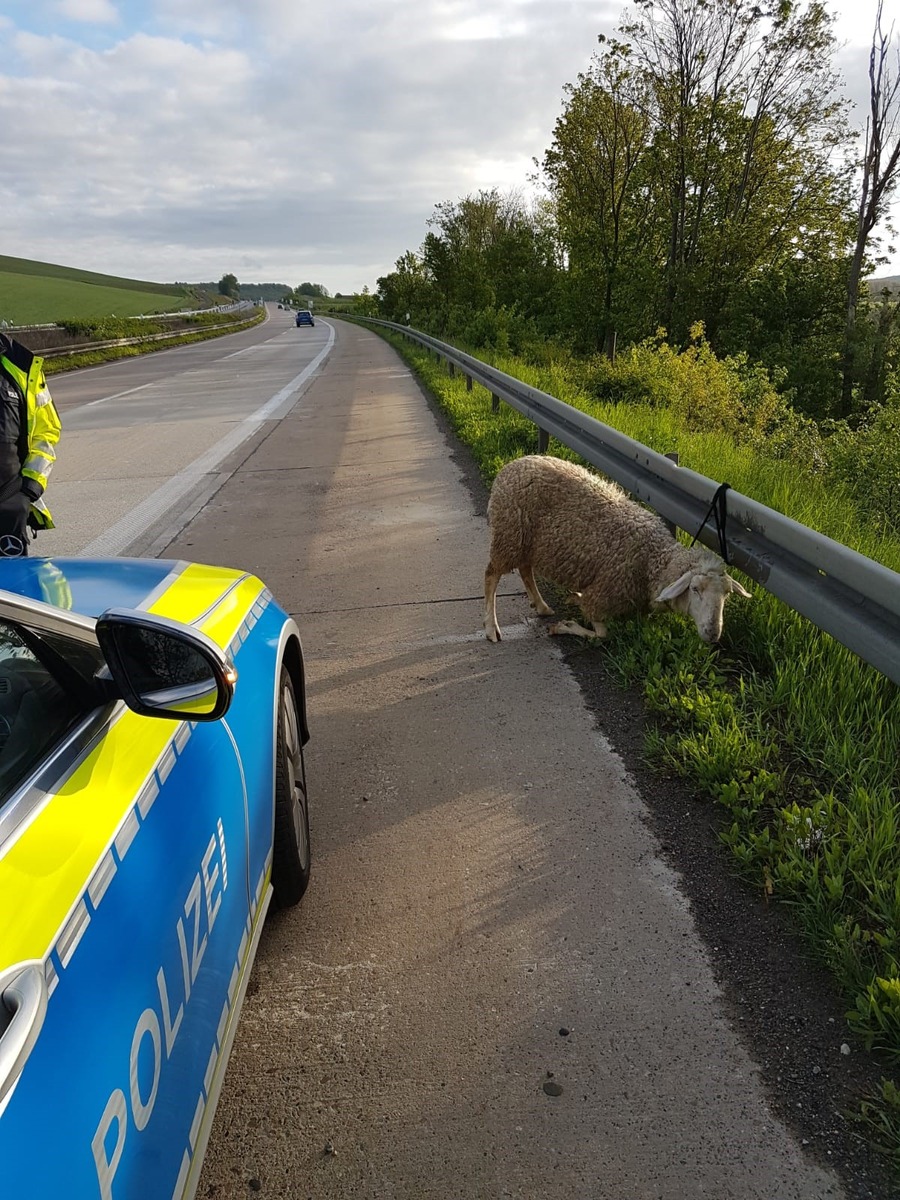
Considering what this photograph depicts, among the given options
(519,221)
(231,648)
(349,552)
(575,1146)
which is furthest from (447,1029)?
(519,221)

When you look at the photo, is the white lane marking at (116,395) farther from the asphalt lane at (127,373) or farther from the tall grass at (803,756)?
the tall grass at (803,756)

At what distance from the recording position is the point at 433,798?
134 inches

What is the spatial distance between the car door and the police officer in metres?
2.58

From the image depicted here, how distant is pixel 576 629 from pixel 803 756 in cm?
180

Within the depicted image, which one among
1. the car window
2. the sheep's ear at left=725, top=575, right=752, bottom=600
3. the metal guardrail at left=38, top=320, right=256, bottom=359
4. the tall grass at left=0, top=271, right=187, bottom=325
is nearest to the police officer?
the car window

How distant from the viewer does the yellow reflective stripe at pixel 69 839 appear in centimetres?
118

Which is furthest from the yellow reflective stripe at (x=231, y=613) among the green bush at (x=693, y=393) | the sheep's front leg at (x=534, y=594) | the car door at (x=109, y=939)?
the green bush at (x=693, y=393)

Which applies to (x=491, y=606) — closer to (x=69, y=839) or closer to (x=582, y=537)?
(x=582, y=537)

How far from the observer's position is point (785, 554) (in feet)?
11.9

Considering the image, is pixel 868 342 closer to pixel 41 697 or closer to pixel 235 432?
pixel 235 432

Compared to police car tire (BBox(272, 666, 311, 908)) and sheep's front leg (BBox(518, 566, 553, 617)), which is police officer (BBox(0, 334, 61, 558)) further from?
sheep's front leg (BBox(518, 566, 553, 617))

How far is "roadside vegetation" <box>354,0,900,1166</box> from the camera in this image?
9.26ft

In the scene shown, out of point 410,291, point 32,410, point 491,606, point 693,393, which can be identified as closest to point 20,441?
point 32,410

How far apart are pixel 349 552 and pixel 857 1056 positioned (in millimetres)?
5202
